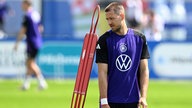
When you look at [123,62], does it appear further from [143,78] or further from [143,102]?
[143,102]

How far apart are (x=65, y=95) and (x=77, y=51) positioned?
600 centimetres

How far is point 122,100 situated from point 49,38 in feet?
58.4

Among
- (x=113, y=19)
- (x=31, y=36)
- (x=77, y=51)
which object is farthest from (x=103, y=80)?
(x=77, y=51)

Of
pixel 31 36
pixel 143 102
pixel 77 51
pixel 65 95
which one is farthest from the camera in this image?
pixel 77 51

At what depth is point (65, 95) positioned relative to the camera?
2259cm

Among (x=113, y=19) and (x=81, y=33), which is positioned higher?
(x=81, y=33)

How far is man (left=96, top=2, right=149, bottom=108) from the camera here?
1058cm

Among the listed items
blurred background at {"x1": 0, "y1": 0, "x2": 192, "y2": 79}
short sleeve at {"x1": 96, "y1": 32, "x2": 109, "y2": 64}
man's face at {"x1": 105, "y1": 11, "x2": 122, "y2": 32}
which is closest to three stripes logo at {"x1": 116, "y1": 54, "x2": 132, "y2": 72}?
short sleeve at {"x1": 96, "y1": 32, "x2": 109, "y2": 64}

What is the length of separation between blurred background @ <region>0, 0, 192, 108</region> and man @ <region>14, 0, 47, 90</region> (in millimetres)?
398

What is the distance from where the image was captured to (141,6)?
3922 cm

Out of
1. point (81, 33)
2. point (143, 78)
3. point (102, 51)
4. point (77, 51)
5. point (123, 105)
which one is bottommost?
point (123, 105)

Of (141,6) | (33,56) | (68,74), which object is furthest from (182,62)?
(141,6)

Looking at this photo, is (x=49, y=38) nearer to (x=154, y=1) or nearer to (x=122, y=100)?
(x=154, y=1)

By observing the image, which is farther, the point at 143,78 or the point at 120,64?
the point at 143,78
